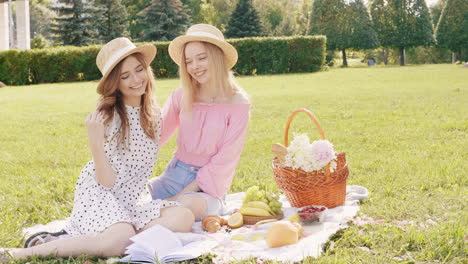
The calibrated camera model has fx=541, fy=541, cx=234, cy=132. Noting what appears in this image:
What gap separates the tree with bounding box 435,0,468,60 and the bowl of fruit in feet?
109

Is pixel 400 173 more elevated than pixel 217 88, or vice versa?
pixel 217 88

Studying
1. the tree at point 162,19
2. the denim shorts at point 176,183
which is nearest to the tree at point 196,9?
the tree at point 162,19

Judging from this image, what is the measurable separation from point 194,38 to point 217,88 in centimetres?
42

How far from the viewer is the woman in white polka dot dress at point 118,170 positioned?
3266mm

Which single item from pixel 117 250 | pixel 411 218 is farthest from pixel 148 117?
pixel 411 218

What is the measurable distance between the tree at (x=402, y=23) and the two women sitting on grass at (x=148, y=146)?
32827 millimetres

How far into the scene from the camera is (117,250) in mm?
3266

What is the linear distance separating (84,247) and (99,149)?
61cm

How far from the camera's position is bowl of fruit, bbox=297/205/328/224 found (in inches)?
148

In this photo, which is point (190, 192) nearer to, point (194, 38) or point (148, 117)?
point (148, 117)

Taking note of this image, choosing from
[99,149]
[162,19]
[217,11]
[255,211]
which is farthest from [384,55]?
[99,149]

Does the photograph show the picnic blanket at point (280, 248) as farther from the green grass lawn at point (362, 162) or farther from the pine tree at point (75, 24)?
the pine tree at point (75, 24)

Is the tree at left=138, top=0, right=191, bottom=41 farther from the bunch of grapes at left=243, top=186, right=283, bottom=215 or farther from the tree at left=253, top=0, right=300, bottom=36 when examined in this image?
the bunch of grapes at left=243, top=186, right=283, bottom=215

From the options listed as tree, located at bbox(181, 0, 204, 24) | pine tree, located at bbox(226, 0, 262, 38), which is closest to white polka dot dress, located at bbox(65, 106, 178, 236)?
pine tree, located at bbox(226, 0, 262, 38)
